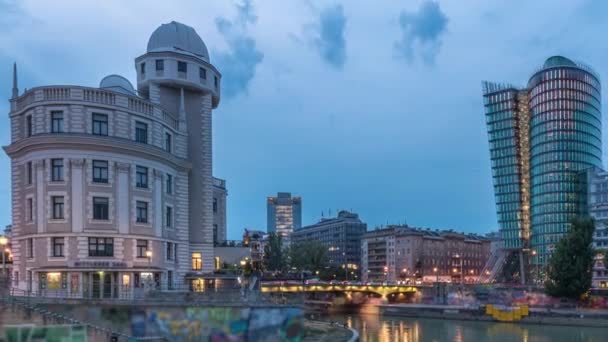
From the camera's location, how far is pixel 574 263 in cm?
10706

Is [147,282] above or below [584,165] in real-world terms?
below

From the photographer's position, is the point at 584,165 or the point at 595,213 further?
the point at 584,165

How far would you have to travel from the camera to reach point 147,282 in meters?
60.9

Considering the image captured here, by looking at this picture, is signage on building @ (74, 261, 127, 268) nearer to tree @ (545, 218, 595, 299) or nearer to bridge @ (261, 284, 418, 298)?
bridge @ (261, 284, 418, 298)

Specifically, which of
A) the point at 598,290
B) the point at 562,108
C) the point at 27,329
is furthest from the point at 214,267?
the point at 562,108

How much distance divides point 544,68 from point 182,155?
15361cm

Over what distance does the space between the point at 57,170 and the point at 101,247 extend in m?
9.02

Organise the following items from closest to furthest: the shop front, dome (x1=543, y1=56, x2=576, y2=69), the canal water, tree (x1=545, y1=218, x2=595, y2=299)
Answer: the shop front < the canal water < tree (x1=545, y1=218, x2=595, y2=299) < dome (x1=543, y1=56, x2=576, y2=69)

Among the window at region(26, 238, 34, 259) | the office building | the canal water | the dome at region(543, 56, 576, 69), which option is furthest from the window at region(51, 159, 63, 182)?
the dome at region(543, 56, 576, 69)

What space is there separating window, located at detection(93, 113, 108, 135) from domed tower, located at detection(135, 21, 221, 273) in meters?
Result: 12.9

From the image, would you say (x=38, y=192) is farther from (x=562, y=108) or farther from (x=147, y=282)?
(x=562, y=108)

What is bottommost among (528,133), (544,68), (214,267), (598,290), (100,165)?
(598,290)

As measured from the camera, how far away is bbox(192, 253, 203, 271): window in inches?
2936

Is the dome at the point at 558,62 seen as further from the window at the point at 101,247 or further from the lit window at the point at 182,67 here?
the window at the point at 101,247
